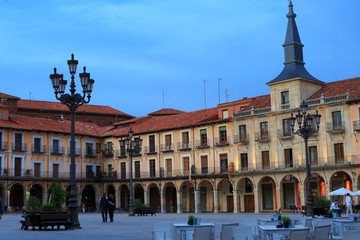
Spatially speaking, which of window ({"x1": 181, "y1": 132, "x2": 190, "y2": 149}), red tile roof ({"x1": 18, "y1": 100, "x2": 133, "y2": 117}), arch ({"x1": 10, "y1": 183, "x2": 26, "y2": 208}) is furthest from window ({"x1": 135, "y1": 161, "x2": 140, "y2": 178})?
red tile roof ({"x1": 18, "y1": 100, "x2": 133, "y2": 117})

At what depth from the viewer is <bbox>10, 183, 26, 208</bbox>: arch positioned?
183ft

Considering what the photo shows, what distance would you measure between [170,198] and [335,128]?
21229 millimetres

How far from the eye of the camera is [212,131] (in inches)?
2156

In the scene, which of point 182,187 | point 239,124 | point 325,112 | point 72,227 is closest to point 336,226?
point 72,227

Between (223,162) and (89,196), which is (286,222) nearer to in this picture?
(223,162)

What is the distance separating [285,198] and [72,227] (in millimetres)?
30260

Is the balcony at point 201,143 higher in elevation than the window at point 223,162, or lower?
higher

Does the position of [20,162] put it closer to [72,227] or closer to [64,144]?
[64,144]

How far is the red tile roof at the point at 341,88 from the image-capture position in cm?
4556

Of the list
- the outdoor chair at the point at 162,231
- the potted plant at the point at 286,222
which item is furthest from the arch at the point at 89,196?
the potted plant at the point at 286,222

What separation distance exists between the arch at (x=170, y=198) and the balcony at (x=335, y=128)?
1931 centimetres

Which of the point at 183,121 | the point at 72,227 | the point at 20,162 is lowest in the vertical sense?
the point at 72,227

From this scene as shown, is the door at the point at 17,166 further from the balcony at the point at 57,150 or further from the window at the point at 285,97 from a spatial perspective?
the window at the point at 285,97

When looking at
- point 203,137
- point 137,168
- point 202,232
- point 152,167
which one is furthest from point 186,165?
point 202,232
